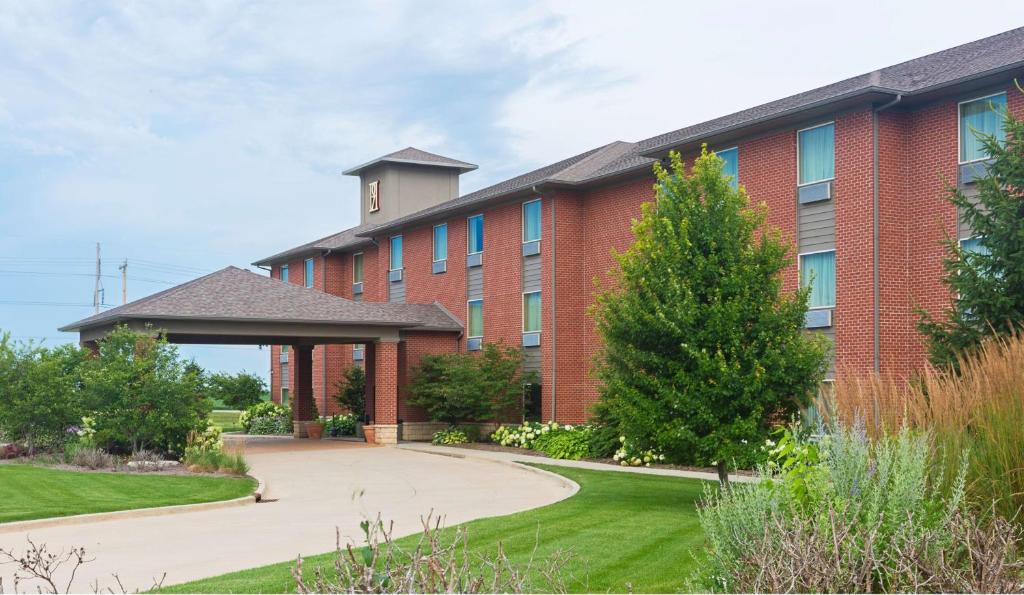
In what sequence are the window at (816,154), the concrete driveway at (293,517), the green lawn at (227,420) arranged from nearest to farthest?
the concrete driveway at (293,517), the window at (816,154), the green lawn at (227,420)

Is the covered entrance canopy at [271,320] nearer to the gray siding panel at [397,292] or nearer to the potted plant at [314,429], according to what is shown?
the potted plant at [314,429]

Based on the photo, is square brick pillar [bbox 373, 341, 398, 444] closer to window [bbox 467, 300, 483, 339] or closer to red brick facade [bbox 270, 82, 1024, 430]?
red brick facade [bbox 270, 82, 1024, 430]

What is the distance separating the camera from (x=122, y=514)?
15578 millimetres

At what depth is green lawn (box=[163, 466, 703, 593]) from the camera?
9.73m

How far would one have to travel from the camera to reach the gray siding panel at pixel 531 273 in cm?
3319

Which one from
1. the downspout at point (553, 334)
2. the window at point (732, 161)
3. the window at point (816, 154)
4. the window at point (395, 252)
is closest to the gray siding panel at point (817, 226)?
the window at point (816, 154)

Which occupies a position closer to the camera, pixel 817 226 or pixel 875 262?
pixel 875 262

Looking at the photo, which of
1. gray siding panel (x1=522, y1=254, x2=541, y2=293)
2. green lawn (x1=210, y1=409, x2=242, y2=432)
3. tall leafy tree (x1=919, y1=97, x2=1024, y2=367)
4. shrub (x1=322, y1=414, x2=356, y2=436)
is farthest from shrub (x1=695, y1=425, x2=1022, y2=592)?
shrub (x1=322, y1=414, x2=356, y2=436)

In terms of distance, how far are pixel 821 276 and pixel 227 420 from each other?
50.6 m

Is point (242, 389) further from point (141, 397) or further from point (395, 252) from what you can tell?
point (141, 397)

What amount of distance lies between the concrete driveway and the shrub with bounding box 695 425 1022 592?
2.51 meters

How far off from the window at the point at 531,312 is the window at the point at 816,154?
11254mm

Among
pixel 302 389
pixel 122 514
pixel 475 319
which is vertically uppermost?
pixel 475 319

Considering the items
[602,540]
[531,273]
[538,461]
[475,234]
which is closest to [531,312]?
[531,273]
